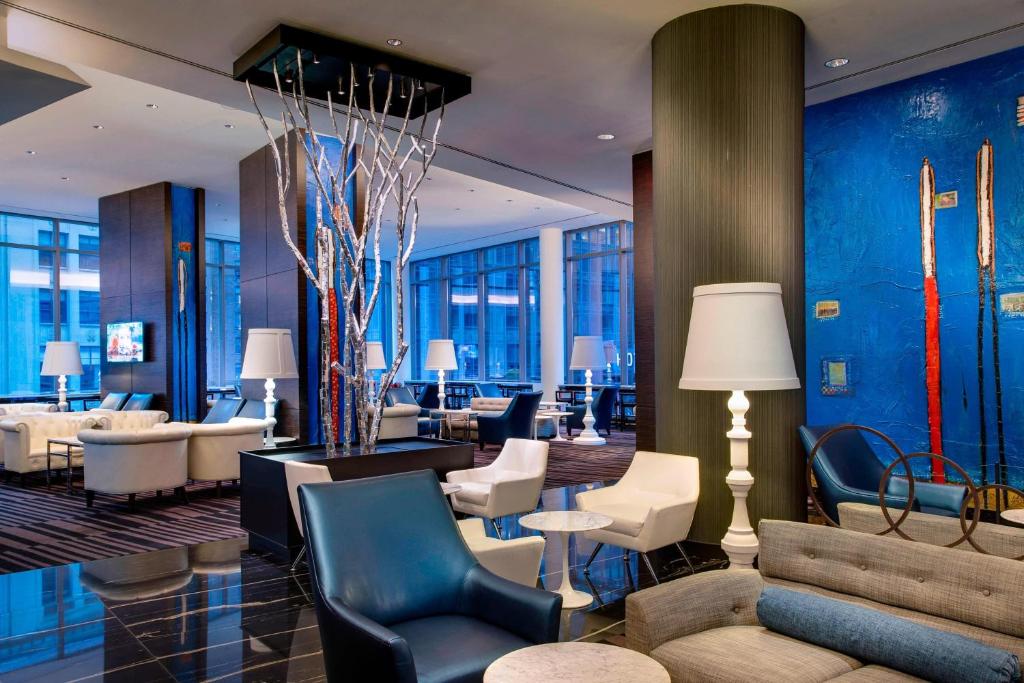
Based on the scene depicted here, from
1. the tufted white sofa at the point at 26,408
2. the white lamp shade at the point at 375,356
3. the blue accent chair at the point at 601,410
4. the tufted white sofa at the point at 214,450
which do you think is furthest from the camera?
the blue accent chair at the point at 601,410

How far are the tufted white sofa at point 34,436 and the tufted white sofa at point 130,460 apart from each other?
166cm

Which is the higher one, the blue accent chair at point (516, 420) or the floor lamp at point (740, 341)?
the floor lamp at point (740, 341)

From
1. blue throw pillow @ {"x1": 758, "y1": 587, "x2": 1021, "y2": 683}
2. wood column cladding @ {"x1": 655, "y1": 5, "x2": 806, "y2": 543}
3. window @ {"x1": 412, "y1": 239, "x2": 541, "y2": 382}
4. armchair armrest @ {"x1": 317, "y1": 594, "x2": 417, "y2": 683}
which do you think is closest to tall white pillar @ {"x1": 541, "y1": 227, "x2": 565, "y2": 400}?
window @ {"x1": 412, "y1": 239, "x2": 541, "y2": 382}

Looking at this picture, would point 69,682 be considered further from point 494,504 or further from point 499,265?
point 499,265

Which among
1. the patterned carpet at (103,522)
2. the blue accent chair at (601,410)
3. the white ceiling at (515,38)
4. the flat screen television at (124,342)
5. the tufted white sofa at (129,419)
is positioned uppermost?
the white ceiling at (515,38)

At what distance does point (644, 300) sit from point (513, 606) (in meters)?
6.11

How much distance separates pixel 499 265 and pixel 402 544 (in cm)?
1513

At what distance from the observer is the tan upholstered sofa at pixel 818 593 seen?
2.36 meters

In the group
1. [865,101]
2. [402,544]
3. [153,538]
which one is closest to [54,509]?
[153,538]

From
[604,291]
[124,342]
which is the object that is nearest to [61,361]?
[124,342]

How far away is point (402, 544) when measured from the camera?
2945 millimetres

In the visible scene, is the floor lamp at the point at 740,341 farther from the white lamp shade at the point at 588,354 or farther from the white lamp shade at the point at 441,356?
the white lamp shade at the point at 441,356

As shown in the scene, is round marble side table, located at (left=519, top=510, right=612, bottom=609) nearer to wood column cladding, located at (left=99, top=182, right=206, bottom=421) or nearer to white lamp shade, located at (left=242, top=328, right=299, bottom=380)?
white lamp shade, located at (left=242, top=328, right=299, bottom=380)

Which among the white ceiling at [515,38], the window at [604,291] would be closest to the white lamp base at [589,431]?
the window at [604,291]
